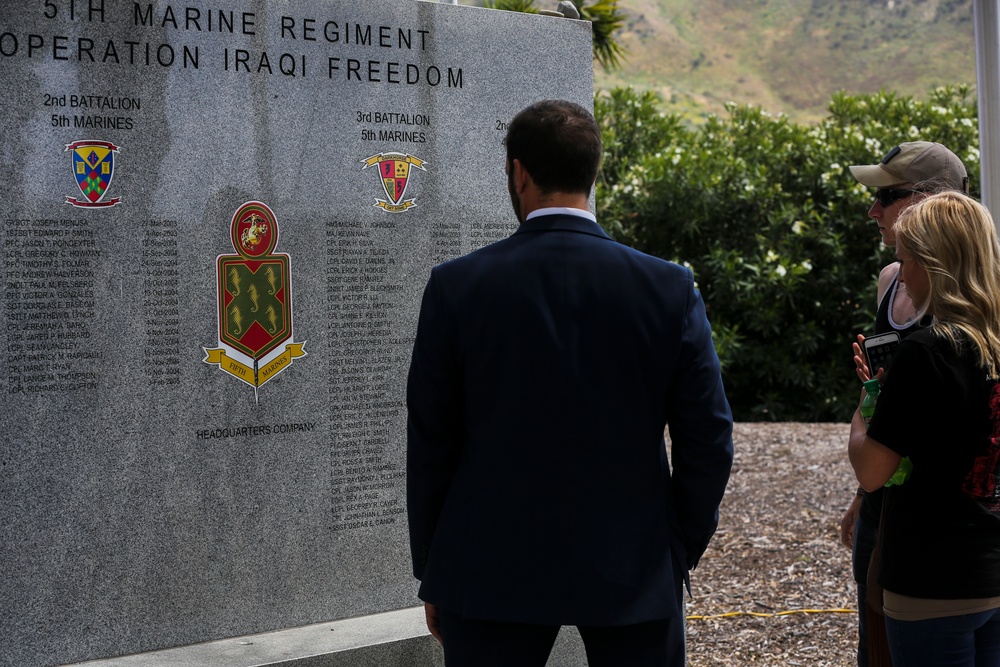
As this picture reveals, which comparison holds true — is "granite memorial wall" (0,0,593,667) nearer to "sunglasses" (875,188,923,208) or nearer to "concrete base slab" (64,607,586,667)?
"concrete base slab" (64,607,586,667)

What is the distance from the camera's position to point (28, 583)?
3.42 m

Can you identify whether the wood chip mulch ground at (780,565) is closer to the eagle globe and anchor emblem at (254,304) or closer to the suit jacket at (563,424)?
the eagle globe and anchor emblem at (254,304)

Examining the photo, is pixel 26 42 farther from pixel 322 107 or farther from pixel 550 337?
pixel 550 337

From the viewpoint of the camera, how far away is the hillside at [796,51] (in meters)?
67.2

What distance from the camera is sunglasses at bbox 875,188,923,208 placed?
3160mm

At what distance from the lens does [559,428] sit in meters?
2.21

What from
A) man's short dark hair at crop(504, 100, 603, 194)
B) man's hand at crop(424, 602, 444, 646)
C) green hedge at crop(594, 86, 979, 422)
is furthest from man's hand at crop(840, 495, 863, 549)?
green hedge at crop(594, 86, 979, 422)

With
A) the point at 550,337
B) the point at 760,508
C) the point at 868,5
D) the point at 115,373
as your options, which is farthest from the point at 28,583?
the point at 868,5

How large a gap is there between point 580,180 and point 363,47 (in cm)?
188

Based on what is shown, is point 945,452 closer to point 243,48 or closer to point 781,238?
point 243,48

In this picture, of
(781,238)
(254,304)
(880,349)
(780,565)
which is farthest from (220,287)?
(781,238)

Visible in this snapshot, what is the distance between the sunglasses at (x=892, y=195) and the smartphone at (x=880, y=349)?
600mm

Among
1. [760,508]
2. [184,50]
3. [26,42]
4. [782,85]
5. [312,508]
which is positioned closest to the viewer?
[26,42]

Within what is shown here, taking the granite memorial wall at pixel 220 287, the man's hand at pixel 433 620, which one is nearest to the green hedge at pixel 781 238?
the granite memorial wall at pixel 220 287
